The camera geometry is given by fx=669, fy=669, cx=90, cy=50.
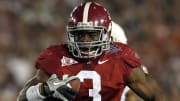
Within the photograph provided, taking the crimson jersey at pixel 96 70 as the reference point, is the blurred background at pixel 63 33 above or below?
below

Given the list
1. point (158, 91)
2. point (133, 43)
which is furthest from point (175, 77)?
point (158, 91)

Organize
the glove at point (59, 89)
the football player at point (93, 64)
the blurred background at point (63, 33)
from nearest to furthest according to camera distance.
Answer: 1. the glove at point (59, 89)
2. the football player at point (93, 64)
3. the blurred background at point (63, 33)

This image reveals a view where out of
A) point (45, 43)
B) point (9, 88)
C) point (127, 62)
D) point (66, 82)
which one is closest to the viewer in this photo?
point (66, 82)

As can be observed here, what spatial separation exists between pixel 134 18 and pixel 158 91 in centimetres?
561

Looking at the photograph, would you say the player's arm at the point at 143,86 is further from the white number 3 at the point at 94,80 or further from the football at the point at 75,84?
the football at the point at 75,84

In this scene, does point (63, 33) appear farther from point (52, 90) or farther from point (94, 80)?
point (52, 90)

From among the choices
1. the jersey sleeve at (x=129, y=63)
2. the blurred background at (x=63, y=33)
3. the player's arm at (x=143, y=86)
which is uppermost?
the jersey sleeve at (x=129, y=63)

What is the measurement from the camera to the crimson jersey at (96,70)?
372cm

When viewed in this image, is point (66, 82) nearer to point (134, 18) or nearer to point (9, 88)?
point (9, 88)

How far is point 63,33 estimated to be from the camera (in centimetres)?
912

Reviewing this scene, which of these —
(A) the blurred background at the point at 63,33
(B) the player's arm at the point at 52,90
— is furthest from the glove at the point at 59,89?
(A) the blurred background at the point at 63,33

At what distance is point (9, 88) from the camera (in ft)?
25.8

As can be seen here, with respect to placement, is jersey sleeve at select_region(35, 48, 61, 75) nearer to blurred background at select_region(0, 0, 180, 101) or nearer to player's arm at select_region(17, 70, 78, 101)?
player's arm at select_region(17, 70, 78, 101)

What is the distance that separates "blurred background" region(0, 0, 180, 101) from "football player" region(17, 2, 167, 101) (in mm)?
4125
